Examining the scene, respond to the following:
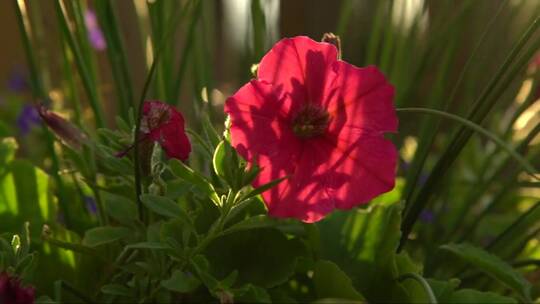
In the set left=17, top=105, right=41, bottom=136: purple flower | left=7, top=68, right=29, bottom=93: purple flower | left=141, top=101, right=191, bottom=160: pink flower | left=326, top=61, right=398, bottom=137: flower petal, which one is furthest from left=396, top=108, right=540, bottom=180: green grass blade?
left=7, top=68, right=29, bottom=93: purple flower

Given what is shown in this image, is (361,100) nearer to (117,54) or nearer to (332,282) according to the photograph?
(332,282)

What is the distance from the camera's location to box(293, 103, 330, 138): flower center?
0.46 m

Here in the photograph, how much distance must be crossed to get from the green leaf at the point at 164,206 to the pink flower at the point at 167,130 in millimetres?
32

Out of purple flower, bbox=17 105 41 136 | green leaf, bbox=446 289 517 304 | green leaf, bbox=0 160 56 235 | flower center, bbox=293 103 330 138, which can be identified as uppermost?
flower center, bbox=293 103 330 138

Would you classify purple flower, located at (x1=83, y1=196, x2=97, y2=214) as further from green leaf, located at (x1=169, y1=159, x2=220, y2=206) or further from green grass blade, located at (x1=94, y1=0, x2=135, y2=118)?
green leaf, located at (x1=169, y1=159, x2=220, y2=206)

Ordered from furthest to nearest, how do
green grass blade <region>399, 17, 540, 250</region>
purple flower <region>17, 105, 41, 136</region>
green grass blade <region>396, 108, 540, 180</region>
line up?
1. purple flower <region>17, 105, 41, 136</region>
2. green grass blade <region>399, 17, 540, 250</region>
3. green grass blade <region>396, 108, 540, 180</region>

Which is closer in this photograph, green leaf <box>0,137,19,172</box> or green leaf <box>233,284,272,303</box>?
green leaf <box>233,284,272,303</box>

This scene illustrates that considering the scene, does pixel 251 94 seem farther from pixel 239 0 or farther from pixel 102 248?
pixel 239 0

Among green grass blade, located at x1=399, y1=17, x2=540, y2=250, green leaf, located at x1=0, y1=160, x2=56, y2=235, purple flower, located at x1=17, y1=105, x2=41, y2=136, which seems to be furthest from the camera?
purple flower, located at x1=17, y1=105, x2=41, y2=136

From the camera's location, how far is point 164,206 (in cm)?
45

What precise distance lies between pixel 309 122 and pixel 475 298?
15cm

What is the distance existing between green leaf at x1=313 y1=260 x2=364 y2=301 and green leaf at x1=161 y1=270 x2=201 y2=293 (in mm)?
80

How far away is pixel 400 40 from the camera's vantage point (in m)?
0.83

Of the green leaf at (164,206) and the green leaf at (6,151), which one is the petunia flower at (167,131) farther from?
the green leaf at (6,151)
